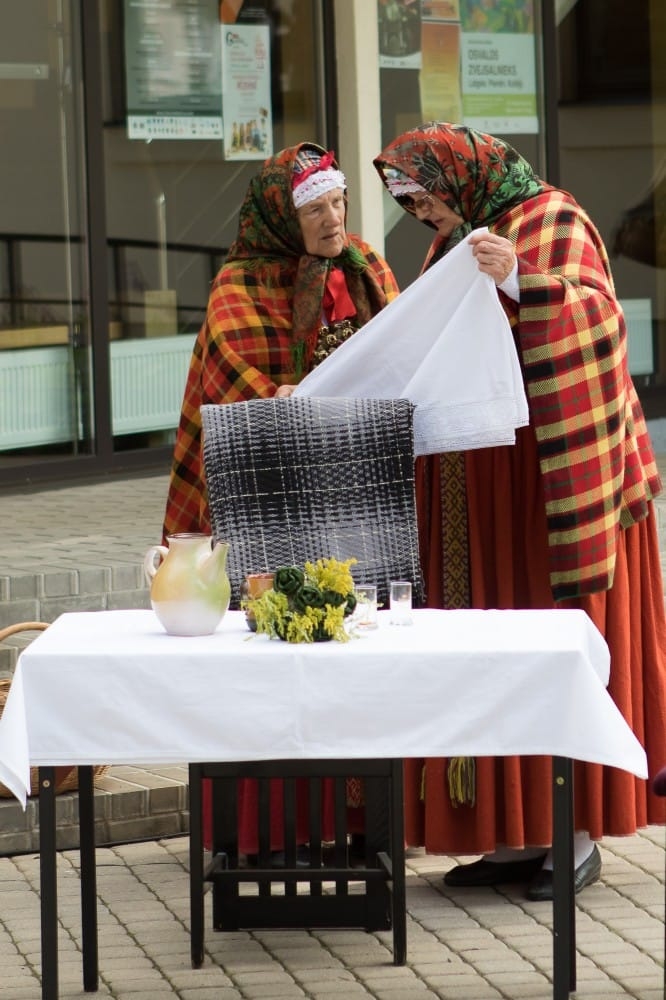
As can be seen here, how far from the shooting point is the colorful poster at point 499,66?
997cm

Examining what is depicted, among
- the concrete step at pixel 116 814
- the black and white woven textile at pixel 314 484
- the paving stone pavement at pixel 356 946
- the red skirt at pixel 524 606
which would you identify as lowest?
the paving stone pavement at pixel 356 946

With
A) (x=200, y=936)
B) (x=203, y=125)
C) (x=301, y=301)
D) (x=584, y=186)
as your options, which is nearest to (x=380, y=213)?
(x=203, y=125)

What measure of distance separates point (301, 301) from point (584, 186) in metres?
6.03

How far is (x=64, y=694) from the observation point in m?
3.75

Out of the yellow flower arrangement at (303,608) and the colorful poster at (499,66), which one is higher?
the colorful poster at (499,66)

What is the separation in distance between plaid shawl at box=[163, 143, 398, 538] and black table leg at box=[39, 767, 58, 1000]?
4.58 feet

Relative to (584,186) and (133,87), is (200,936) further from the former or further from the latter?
(584,186)

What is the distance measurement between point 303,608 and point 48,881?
74 cm

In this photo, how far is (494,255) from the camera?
→ 14.6 ft

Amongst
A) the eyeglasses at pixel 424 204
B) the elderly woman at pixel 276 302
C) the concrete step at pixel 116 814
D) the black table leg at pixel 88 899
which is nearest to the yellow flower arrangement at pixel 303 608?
the black table leg at pixel 88 899

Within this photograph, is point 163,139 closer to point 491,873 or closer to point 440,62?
point 440,62

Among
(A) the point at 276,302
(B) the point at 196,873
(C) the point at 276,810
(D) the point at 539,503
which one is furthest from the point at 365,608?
(A) the point at 276,302

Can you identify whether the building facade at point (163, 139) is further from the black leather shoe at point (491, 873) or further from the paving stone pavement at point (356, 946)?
the black leather shoe at point (491, 873)

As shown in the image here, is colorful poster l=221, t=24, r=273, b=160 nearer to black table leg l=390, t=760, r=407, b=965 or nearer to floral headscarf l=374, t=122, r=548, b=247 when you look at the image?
floral headscarf l=374, t=122, r=548, b=247
